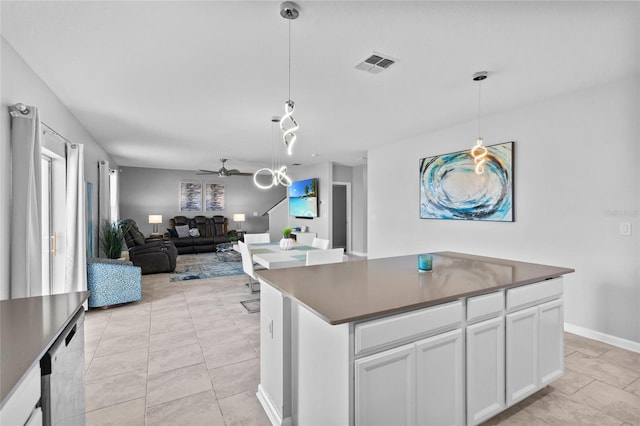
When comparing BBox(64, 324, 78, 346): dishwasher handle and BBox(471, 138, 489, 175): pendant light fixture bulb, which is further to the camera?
BBox(471, 138, 489, 175): pendant light fixture bulb

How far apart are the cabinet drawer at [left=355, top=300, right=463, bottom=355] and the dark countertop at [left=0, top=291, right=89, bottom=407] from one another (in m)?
1.10

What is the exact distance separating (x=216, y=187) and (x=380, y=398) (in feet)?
31.1

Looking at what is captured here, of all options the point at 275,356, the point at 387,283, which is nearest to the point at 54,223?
the point at 275,356

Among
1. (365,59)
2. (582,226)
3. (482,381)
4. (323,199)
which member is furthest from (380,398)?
(323,199)

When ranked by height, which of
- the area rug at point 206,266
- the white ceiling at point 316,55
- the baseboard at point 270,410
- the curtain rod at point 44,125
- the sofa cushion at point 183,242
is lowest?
the baseboard at point 270,410

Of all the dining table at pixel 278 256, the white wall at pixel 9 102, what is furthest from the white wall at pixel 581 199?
the white wall at pixel 9 102

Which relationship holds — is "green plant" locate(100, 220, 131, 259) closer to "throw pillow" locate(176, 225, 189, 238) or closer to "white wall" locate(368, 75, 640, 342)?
"throw pillow" locate(176, 225, 189, 238)

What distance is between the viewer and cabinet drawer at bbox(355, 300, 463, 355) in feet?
4.36

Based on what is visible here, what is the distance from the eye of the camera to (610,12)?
6.29 feet

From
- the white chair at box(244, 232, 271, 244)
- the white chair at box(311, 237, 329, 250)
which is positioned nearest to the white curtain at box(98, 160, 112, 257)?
the white chair at box(244, 232, 271, 244)

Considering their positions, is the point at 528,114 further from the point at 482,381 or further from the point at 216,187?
the point at 216,187

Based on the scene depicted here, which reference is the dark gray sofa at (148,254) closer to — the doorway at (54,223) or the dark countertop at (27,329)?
the doorway at (54,223)

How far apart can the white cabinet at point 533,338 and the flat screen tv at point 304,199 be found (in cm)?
623

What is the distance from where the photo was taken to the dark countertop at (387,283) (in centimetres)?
141
